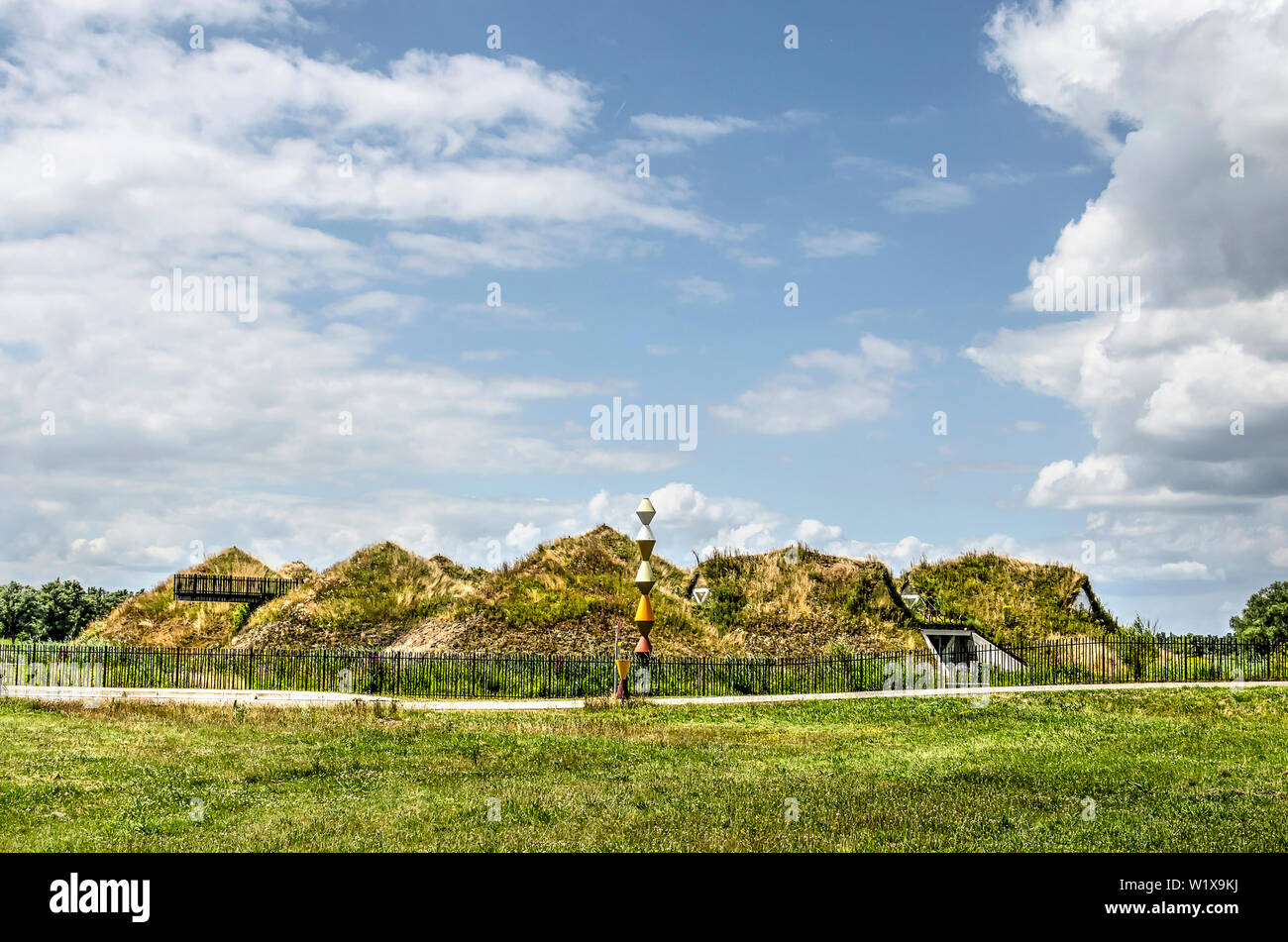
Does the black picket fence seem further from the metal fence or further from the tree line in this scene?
the tree line

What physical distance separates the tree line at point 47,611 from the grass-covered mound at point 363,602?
23275 millimetres

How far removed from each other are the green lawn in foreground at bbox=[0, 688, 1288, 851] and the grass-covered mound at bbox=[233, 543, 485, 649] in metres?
13.8

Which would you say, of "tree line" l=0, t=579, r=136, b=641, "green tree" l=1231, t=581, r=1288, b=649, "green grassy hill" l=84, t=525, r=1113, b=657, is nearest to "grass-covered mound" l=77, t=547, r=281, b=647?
"green grassy hill" l=84, t=525, r=1113, b=657

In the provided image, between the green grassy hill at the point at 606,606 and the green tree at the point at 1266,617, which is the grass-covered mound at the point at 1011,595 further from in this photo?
the green tree at the point at 1266,617

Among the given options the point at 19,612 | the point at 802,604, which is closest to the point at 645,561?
the point at 802,604

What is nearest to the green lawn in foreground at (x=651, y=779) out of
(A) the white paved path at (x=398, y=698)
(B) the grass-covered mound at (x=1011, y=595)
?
(A) the white paved path at (x=398, y=698)

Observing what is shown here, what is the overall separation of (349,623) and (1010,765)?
2754 centimetres

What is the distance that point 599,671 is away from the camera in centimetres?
3055

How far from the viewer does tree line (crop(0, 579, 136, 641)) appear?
197ft

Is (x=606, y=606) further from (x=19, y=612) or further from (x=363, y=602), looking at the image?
(x=19, y=612)
